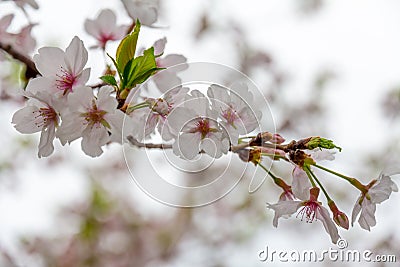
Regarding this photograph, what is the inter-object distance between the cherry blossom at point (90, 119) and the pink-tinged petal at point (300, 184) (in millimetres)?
244

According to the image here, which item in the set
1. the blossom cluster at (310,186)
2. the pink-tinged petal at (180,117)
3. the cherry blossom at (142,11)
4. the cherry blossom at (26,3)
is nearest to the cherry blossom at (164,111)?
the pink-tinged petal at (180,117)

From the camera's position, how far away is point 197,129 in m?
0.67

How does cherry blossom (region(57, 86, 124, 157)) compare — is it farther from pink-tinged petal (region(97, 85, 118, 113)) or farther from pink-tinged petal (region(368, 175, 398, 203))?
pink-tinged petal (region(368, 175, 398, 203))

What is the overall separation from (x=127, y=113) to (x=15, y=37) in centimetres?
44

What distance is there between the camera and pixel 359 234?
7.38 ft

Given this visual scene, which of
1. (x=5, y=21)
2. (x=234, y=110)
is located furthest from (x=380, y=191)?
(x=5, y=21)

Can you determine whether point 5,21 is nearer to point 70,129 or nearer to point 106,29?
point 106,29

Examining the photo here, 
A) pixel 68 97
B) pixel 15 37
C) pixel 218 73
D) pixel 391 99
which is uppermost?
pixel 391 99

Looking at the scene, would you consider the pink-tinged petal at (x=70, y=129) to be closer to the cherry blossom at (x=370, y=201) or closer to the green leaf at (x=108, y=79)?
the green leaf at (x=108, y=79)

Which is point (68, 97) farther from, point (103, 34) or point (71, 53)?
point (103, 34)

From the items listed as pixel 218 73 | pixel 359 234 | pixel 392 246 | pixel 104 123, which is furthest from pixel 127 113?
pixel 359 234

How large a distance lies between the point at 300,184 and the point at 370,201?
120 millimetres

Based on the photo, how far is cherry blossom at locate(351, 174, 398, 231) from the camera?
0.70 m

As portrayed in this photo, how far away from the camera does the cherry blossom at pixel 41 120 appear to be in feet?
2.10
